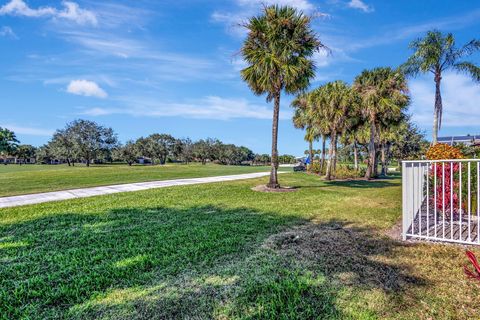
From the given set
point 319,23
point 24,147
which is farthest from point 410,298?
point 24,147

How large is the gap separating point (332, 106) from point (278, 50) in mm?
8212

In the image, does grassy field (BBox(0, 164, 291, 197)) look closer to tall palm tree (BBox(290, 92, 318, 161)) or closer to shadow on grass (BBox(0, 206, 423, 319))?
shadow on grass (BBox(0, 206, 423, 319))

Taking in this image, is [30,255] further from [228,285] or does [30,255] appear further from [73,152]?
[73,152]

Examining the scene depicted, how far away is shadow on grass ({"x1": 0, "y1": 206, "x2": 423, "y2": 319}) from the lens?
2.59m

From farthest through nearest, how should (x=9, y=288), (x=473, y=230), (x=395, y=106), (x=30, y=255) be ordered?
(x=395, y=106)
(x=473, y=230)
(x=30, y=255)
(x=9, y=288)

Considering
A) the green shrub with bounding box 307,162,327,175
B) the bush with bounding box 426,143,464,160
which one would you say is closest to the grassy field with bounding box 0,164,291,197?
the green shrub with bounding box 307,162,327,175

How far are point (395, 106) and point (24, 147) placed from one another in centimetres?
9263

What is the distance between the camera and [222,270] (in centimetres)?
342

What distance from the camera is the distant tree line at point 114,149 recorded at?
49.8m

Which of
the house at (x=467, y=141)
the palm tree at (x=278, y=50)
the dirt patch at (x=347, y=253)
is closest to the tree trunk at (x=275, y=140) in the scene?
the palm tree at (x=278, y=50)

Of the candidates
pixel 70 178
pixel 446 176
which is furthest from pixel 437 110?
pixel 70 178

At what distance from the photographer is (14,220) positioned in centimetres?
605

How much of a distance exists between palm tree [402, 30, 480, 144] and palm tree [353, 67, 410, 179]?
1.55 meters

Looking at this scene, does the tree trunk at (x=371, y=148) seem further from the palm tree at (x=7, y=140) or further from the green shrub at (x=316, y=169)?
the palm tree at (x=7, y=140)
